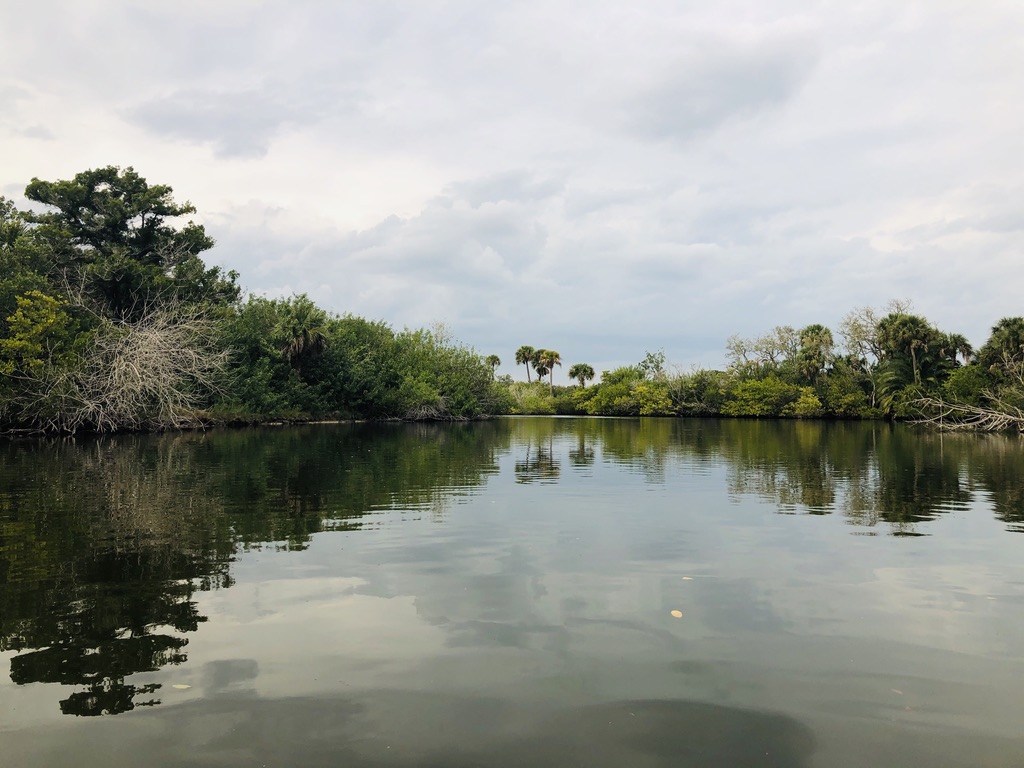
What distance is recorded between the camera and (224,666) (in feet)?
20.3

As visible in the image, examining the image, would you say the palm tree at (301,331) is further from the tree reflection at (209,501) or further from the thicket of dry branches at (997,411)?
the thicket of dry branches at (997,411)

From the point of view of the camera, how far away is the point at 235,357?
5538 cm

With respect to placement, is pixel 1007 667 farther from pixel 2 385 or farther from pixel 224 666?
pixel 2 385

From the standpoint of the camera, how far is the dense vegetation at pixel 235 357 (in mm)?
37844

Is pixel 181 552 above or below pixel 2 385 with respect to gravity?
below

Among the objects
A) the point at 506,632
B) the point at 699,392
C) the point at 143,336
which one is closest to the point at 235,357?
the point at 143,336

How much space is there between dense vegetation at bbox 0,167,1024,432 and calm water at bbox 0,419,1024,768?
2605 centimetres

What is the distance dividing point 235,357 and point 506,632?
175 ft

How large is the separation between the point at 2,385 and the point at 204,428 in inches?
592

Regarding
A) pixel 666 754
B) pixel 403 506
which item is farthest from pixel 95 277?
pixel 666 754

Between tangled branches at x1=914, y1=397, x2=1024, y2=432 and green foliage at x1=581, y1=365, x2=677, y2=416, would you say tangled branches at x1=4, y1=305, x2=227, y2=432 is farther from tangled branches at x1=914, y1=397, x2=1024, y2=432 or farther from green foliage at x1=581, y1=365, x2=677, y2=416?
green foliage at x1=581, y1=365, x2=677, y2=416

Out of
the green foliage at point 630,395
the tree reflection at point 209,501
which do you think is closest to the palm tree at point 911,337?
the green foliage at point 630,395

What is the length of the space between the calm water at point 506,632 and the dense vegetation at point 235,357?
85.5ft

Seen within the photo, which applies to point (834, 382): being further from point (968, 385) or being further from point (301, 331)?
point (301, 331)
